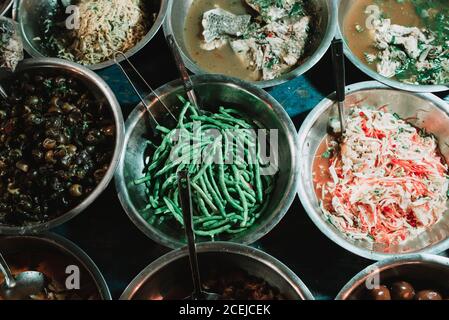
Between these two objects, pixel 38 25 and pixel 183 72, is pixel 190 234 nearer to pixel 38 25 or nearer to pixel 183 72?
pixel 183 72

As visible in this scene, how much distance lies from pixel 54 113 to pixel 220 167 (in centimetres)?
103

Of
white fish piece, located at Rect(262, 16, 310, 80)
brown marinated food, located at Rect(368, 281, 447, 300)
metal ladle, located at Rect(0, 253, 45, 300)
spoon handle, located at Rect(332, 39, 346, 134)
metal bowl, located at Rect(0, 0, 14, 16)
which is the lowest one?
brown marinated food, located at Rect(368, 281, 447, 300)

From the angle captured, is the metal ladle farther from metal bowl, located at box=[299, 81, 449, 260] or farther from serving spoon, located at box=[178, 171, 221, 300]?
metal bowl, located at box=[299, 81, 449, 260]

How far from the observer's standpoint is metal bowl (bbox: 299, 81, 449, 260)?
2.46 m

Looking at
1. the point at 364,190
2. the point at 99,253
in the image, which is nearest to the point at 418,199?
the point at 364,190

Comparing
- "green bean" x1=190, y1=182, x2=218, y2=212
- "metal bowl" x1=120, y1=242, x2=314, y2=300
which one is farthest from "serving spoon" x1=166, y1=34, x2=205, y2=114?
"metal bowl" x1=120, y1=242, x2=314, y2=300

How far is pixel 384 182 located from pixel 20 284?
2.08 meters

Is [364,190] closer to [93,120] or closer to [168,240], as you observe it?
[168,240]

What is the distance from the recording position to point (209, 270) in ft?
8.09

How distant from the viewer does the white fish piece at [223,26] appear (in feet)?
10.7

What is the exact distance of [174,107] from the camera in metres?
2.85

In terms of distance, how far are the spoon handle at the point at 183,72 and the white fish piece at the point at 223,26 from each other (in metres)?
0.66

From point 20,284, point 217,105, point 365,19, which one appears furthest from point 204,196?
point 365,19

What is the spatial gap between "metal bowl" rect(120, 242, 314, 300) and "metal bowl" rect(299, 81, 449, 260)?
331 millimetres
